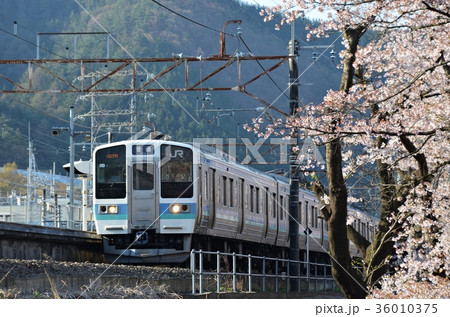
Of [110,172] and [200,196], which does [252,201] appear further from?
[110,172]

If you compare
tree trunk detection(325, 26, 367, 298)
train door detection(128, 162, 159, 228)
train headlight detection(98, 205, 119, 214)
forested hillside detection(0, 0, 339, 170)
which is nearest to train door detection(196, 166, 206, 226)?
train door detection(128, 162, 159, 228)

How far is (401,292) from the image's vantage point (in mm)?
14250

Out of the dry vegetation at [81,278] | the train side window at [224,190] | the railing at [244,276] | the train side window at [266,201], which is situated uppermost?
the train side window at [224,190]

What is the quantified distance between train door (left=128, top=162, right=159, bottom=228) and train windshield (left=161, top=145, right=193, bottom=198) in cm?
25

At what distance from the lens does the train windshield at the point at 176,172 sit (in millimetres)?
21094

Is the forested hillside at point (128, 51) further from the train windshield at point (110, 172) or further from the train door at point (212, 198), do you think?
the train windshield at point (110, 172)

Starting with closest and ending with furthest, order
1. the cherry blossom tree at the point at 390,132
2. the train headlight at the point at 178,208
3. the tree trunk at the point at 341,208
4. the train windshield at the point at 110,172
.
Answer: the cherry blossom tree at the point at 390,132 < the tree trunk at the point at 341,208 < the train headlight at the point at 178,208 < the train windshield at the point at 110,172

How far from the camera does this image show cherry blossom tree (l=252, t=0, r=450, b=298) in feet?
39.6

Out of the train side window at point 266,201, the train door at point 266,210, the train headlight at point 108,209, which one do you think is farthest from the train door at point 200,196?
the train side window at point 266,201

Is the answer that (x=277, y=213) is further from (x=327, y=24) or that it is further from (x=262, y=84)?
(x=262, y=84)

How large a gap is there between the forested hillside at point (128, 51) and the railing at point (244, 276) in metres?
66.3

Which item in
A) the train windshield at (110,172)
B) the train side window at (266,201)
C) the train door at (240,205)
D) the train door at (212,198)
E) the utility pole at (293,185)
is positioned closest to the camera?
the utility pole at (293,185)

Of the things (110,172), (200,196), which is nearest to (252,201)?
(200,196)

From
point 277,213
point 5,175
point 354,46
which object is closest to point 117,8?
point 5,175
